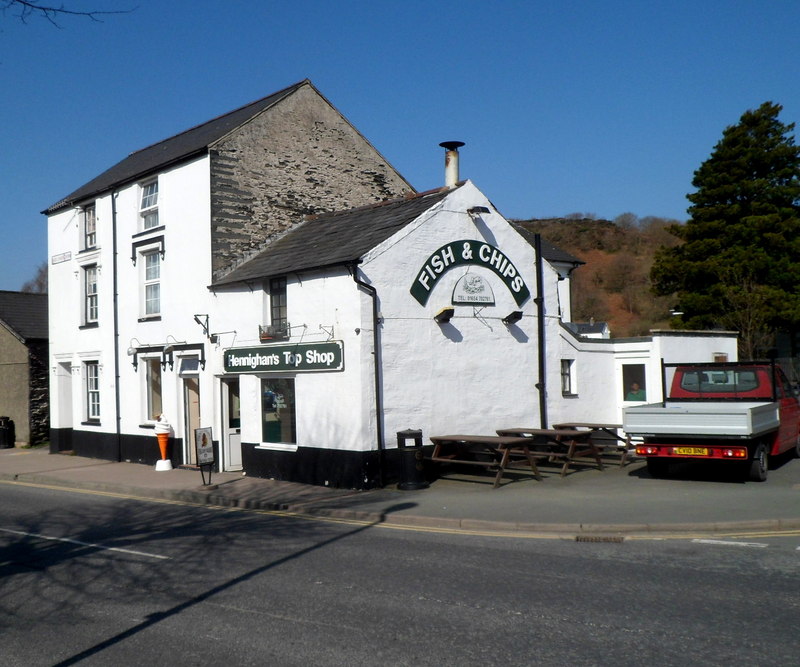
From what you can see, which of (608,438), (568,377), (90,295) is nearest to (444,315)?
(568,377)

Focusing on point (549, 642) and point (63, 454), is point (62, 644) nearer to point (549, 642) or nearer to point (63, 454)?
point (549, 642)

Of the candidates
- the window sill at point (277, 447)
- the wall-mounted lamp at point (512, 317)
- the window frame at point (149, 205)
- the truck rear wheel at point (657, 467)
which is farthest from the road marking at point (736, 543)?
the window frame at point (149, 205)

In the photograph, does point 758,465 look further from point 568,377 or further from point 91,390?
point 91,390

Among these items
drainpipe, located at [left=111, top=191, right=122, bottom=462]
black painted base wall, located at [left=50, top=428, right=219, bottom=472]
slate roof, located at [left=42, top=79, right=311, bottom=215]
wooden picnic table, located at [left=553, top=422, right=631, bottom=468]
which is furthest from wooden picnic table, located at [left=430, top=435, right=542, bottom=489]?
drainpipe, located at [left=111, top=191, right=122, bottom=462]

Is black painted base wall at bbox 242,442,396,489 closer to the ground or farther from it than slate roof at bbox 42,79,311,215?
closer to the ground

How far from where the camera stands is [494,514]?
11.9m

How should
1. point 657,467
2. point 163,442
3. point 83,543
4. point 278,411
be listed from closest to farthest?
1. point 83,543
2. point 657,467
3. point 278,411
4. point 163,442

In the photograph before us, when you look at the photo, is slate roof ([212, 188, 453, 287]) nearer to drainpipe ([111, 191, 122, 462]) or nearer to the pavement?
the pavement

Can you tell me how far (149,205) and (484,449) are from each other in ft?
36.1

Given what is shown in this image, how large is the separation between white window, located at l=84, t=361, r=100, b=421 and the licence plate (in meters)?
16.1

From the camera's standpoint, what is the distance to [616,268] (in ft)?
254

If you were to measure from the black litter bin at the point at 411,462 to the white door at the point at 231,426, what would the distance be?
5.01 m

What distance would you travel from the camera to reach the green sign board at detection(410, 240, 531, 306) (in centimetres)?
1605

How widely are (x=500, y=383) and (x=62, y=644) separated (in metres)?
11.9
